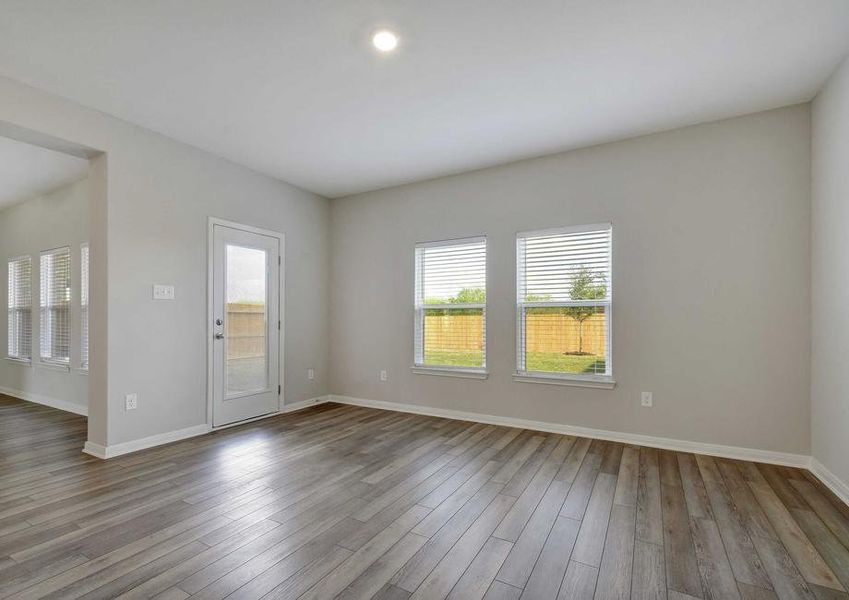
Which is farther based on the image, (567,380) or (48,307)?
(48,307)

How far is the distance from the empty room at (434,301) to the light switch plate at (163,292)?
26 millimetres

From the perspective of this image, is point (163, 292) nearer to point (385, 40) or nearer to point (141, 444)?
point (141, 444)

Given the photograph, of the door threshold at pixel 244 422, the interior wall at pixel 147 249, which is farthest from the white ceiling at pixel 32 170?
the door threshold at pixel 244 422

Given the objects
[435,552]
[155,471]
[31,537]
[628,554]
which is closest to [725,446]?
[628,554]

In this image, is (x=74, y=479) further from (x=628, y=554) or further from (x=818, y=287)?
(x=818, y=287)

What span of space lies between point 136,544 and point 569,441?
131 inches

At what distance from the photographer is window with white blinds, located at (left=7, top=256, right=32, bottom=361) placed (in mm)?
6094

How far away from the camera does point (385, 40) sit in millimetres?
2541

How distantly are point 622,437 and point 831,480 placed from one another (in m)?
1.39

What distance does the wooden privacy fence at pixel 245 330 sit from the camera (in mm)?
4527

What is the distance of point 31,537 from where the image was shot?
2195 mm

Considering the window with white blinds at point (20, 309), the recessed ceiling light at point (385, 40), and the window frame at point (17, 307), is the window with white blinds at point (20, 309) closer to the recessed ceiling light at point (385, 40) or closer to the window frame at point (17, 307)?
the window frame at point (17, 307)

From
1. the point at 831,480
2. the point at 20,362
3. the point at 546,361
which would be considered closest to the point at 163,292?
the point at 546,361

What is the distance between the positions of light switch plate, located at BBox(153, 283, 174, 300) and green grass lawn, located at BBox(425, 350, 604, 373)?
2852 millimetres
